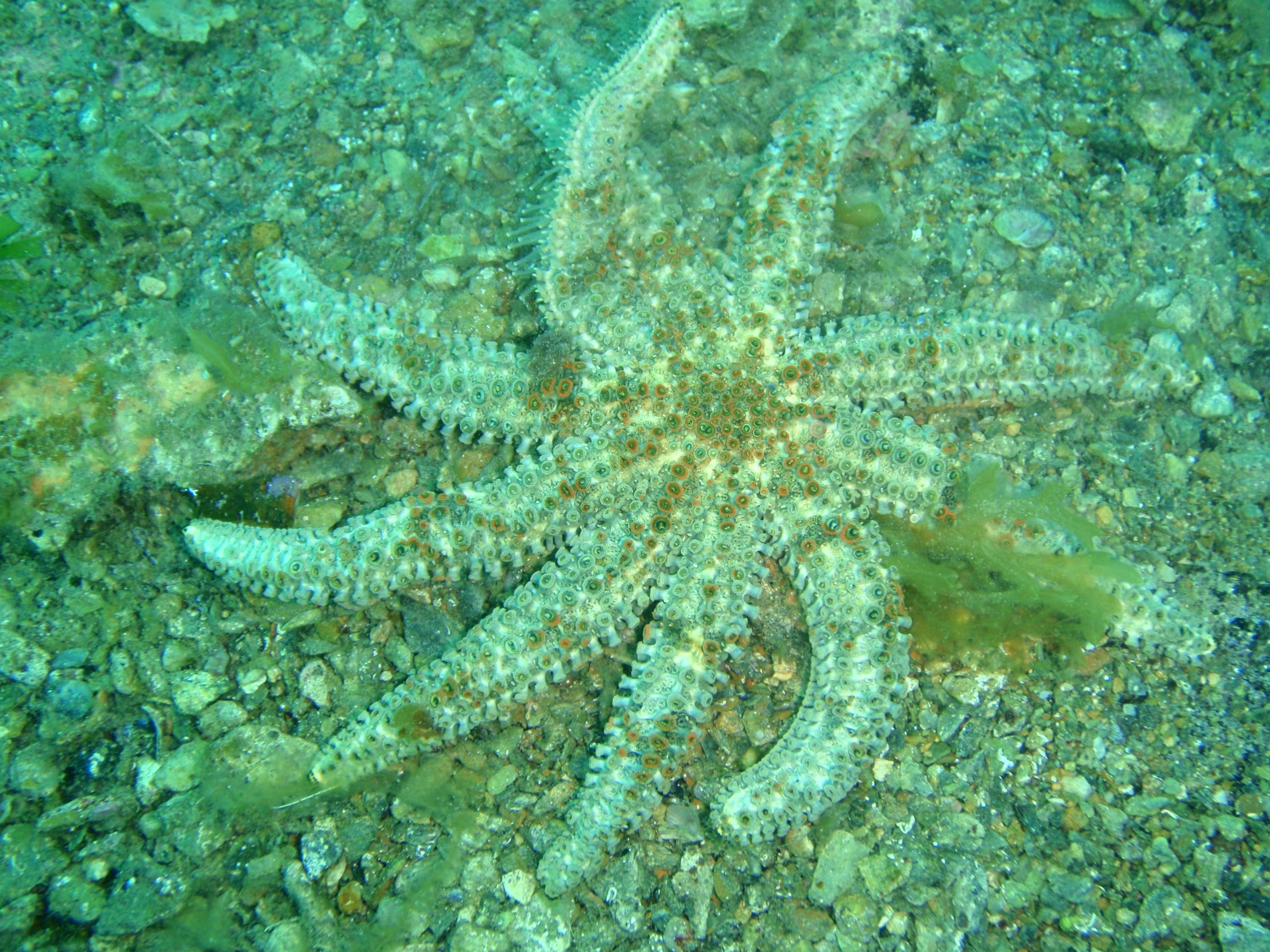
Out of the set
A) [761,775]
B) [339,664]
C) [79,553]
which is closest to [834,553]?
[761,775]

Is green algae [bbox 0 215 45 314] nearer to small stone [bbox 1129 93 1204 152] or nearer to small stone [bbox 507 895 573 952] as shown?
small stone [bbox 507 895 573 952]

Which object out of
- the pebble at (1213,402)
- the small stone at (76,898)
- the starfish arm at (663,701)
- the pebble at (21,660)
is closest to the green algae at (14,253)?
the pebble at (21,660)

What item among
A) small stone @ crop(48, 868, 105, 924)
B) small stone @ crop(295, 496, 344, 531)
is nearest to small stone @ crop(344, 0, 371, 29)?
small stone @ crop(295, 496, 344, 531)

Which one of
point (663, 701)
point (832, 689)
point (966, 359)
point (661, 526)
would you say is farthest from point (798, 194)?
point (663, 701)

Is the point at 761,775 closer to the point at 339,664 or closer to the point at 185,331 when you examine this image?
the point at 339,664

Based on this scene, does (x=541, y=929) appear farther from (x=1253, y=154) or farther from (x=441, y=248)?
(x=1253, y=154)

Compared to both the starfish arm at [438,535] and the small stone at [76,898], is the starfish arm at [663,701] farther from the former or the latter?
the small stone at [76,898]
